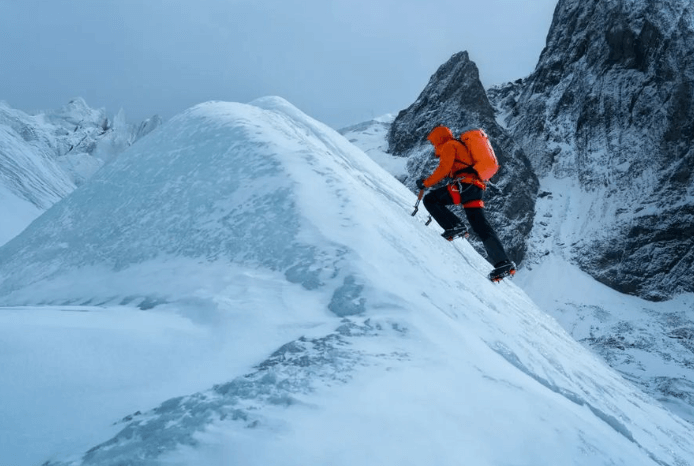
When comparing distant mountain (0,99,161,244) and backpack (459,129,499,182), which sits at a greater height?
distant mountain (0,99,161,244)

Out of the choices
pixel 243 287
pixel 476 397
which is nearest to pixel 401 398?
pixel 476 397

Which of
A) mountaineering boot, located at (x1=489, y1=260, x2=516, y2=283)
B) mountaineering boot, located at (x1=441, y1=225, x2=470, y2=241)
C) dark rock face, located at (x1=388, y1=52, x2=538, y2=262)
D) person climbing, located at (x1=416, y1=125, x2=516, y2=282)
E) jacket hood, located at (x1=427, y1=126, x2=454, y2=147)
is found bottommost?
mountaineering boot, located at (x1=489, y1=260, x2=516, y2=283)

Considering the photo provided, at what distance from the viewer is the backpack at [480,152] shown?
7172 millimetres

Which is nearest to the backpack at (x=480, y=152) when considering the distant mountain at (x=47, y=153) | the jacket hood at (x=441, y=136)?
the jacket hood at (x=441, y=136)

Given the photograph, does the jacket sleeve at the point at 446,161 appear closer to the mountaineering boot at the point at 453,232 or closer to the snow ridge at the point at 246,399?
the mountaineering boot at the point at 453,232

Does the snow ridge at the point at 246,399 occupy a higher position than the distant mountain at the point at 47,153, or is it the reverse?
the distant mountain at the point at 47,153

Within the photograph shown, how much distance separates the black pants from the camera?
24.3 feet

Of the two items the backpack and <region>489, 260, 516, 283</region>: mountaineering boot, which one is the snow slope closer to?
<region>489, 260, 516, 283</region>: mountaineering boot

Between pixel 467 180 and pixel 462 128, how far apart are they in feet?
195

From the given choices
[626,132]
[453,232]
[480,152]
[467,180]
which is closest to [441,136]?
[480,152]

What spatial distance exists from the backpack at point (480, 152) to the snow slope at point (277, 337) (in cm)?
142

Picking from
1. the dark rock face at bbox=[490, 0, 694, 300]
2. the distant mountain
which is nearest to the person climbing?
the distant mountain

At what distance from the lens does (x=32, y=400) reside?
2719 mm

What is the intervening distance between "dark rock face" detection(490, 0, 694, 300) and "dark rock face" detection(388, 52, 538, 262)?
7.34 meters
